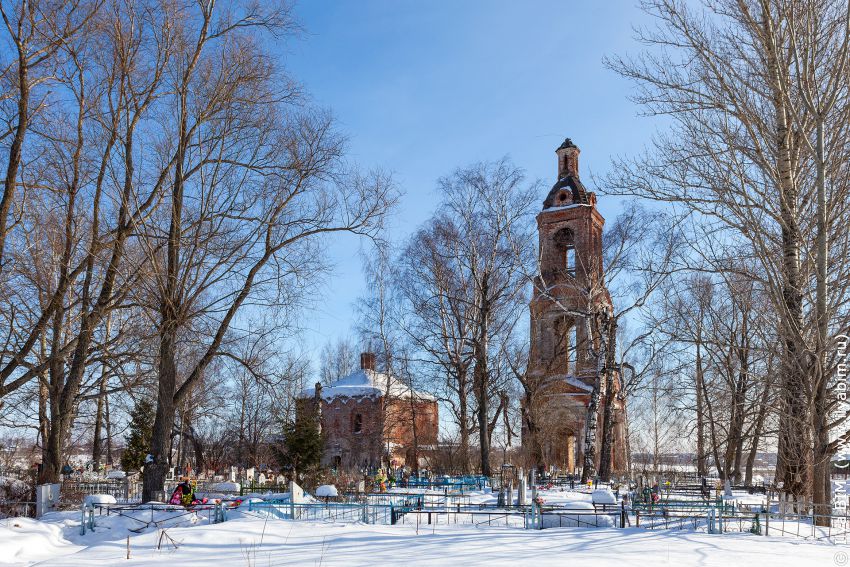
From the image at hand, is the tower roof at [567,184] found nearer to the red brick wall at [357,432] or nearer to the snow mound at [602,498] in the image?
the red brick wall at [357,432]

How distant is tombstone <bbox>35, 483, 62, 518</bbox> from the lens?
51.7ft

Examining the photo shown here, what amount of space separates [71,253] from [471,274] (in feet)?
47.5

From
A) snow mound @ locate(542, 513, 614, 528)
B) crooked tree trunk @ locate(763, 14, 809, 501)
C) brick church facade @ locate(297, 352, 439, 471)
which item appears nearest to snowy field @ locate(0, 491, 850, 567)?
crooked tree trunk @ locate(763, 14, 809, 501)

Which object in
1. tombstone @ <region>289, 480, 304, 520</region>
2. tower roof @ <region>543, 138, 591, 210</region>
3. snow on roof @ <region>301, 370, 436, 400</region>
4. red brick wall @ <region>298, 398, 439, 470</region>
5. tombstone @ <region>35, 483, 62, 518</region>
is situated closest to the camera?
tombstone @ <region>289, 480, 304, 520</region>

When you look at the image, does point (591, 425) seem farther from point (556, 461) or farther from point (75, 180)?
point (75, 180)

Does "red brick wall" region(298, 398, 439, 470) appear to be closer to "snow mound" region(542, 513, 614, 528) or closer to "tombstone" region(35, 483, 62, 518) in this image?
"tombstone" region(35, 483, 62, 518)

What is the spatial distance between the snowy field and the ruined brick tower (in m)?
14.8

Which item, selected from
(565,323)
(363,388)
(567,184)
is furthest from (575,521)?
(363,388)

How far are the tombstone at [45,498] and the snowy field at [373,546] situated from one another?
2.39m

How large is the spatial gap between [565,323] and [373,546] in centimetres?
2247

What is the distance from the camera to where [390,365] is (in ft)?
111

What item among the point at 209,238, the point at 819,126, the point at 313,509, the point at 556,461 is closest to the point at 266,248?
the point at 209,238

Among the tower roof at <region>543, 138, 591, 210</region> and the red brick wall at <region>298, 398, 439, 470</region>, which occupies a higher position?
the tower roof at <region>543, 138, 591, 210</region>

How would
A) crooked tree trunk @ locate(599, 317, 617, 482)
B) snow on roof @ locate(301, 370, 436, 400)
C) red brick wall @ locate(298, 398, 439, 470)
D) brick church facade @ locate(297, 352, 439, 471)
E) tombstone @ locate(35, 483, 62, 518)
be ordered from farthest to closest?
1. snow on roof @ locate(301, 370, 436, 400)
2. brick church facade @ locate(297, 352, 439, 471)
3. red brick wall @ locate(298, 398, 439, 470)
4. crooked tree trunk @ locate(599, 317, 617, 482)
5. tombstone @ locate(35, 483, 62, 518)
